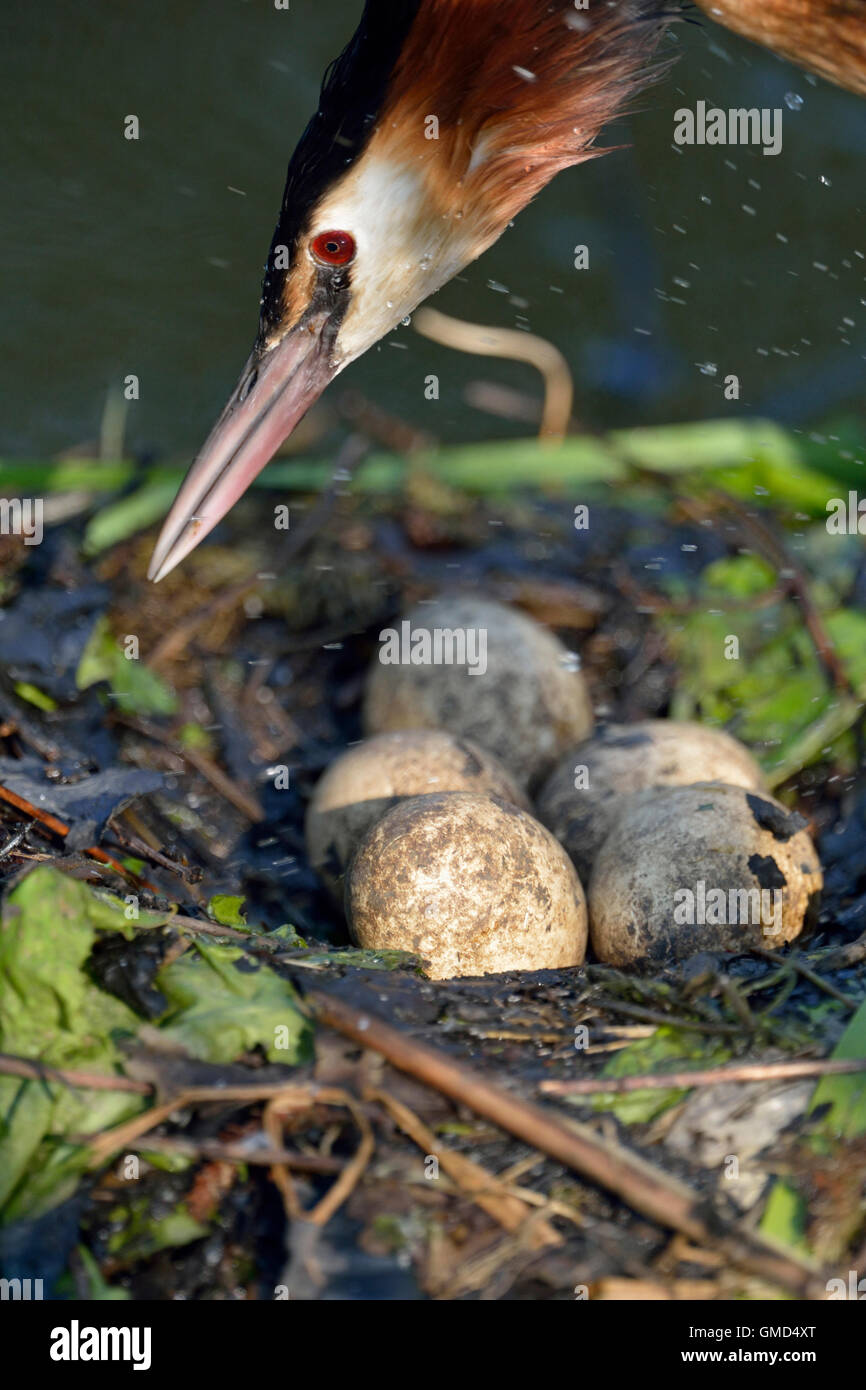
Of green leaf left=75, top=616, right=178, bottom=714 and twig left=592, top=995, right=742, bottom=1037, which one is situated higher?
green leaf left=75, top=616, right=178, bottom=714

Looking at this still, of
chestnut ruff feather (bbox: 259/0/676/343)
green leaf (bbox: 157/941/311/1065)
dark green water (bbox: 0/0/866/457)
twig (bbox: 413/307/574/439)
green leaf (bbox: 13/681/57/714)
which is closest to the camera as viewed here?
green leaf (bbox: 157/941/311/1065)

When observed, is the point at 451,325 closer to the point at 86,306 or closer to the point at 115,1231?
the point at 86,306

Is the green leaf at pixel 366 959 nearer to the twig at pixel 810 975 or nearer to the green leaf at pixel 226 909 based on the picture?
the green leaf at pixel 226 909

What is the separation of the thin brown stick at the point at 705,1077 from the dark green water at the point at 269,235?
4.04 m

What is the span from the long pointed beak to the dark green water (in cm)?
250

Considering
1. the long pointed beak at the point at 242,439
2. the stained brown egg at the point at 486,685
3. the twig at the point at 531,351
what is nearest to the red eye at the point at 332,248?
the long pointed beak at the point at 242,439

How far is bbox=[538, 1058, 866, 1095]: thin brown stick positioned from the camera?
6.98ft

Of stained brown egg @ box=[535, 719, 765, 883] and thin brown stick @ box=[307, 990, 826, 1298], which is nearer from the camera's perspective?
thin brown stick @ box=[307, 990, 826, 1298]

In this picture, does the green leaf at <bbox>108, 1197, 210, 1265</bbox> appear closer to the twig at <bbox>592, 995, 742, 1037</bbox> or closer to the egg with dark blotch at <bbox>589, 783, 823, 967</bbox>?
the twig at <bbox>592, 995, 742, 1037</bbox>

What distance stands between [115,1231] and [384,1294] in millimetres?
424

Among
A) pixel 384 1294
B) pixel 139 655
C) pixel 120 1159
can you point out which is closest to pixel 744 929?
pixel 384 1294

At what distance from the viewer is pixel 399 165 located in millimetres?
3080

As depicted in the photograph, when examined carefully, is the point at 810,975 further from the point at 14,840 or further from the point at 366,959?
the point at 14,840

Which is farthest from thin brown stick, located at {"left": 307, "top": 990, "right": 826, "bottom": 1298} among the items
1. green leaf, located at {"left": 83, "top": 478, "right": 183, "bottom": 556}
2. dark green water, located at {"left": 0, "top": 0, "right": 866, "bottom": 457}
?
dark green water, located at {"left": 0, "top": 0, "right": 866, "bottom": 457}
